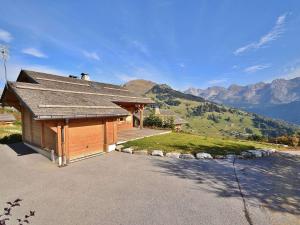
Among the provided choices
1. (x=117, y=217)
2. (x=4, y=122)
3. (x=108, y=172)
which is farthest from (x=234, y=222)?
(x=4, y=122)

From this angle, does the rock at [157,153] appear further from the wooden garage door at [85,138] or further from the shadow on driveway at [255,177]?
the wooden garage door at [85,138]

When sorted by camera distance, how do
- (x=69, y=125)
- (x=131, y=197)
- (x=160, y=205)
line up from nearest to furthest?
1. (x=160, y=205)
2. (x=131, y=197)
3. (x=69, y=125)

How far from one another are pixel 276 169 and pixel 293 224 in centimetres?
637

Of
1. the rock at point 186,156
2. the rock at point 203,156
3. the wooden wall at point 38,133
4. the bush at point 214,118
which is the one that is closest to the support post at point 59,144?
the wooden wall at point 38,133

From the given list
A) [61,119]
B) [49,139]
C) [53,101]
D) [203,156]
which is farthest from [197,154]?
[49,139]

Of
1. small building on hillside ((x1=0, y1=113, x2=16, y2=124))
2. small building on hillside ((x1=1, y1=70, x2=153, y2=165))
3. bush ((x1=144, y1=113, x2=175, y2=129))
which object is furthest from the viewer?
small building on hillside ((x1=0, y1=113, x2=16, y2=124))

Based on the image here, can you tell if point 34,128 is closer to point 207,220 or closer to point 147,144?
point 147,144

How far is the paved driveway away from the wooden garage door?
98 centimetres

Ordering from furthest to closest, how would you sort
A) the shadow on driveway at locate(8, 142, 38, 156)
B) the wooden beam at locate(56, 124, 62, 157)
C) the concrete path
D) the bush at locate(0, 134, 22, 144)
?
the bush at locate(0, 134, 22, 144), the concrete path, the shadow on driveway at locate(8, 142, 38, 156), the wooden beam at locate(56, 124, 62, 157)

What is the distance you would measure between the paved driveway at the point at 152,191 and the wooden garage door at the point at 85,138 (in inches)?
38.8

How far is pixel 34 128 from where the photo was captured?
15664mm

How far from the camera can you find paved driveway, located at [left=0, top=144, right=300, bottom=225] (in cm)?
662

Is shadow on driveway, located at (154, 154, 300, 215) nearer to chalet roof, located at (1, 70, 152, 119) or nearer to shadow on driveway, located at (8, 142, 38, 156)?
chalet roof, located at (1, 70, 152, 119)

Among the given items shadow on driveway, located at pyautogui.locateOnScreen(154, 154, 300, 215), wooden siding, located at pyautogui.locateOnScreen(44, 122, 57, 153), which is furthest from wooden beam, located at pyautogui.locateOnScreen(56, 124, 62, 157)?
shadow on driveway, located at pyautogui.locateOnScreen(154, 154, 300, 215)
